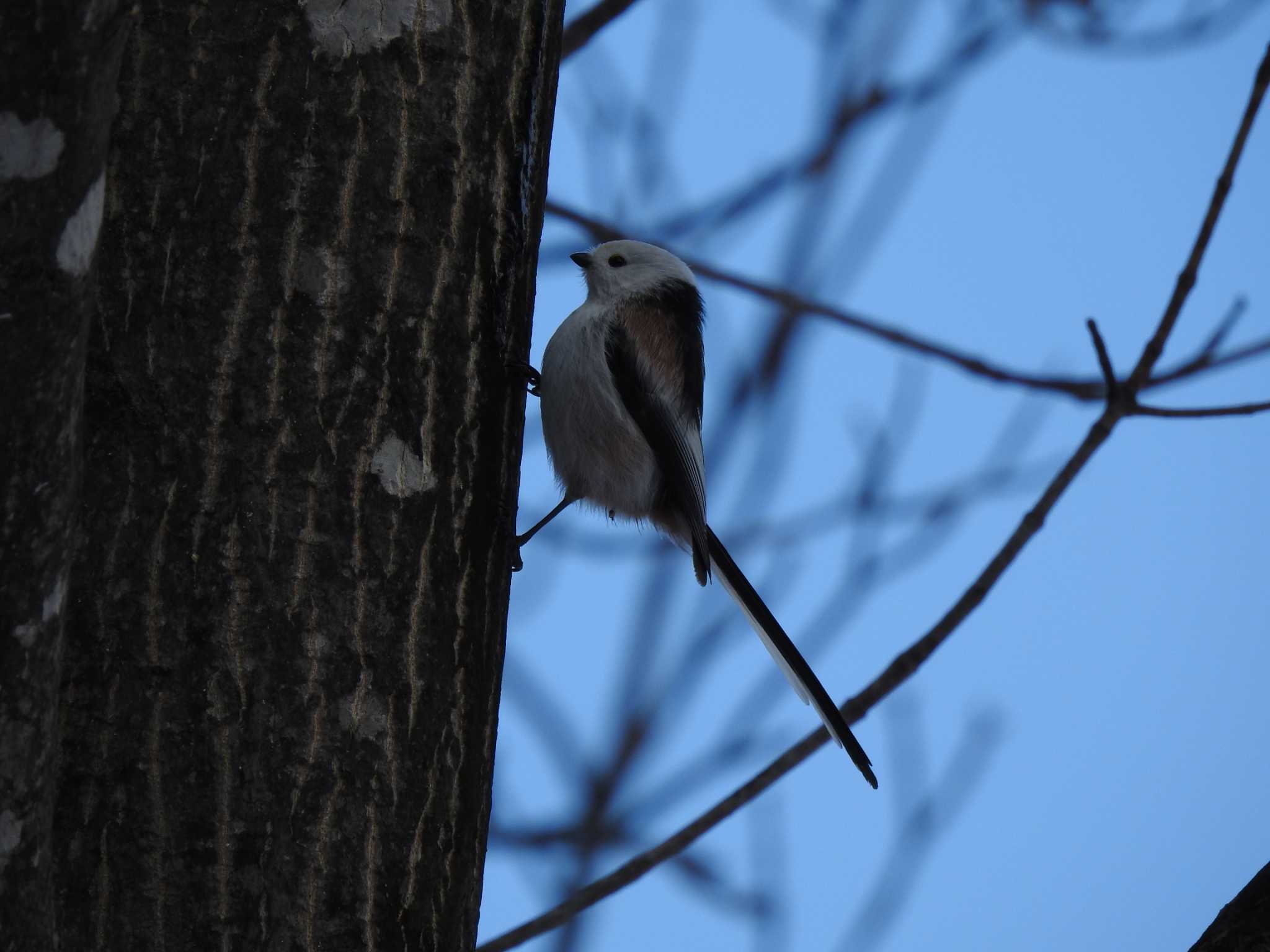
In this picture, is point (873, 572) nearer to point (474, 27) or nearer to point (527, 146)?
point (527, 146)

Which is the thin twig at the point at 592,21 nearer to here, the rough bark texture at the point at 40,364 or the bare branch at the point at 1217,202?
the bare branch at the point at 1217,202

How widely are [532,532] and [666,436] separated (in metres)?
0.56

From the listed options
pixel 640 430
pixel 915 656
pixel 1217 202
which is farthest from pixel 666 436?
pixel 1217 202

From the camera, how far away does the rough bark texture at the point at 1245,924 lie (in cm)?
127

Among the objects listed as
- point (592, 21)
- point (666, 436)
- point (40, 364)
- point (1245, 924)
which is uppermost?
point (592, 21)

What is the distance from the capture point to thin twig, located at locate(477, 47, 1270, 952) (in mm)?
1982

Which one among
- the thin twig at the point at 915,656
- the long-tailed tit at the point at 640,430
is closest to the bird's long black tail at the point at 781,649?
the long-tailed tit at the point at 640,430

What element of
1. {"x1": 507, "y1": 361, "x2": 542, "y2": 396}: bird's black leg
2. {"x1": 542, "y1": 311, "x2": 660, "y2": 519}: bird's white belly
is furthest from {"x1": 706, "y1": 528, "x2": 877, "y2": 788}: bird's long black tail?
{"x1": 507, "y1": 361, "x2": 542, "y2": 396}: bird's black leg

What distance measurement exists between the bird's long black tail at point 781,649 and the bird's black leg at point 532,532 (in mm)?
353

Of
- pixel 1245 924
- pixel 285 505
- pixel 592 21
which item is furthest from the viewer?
pixel 592 21

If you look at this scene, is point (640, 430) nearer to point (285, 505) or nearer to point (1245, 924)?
point (285, 505)

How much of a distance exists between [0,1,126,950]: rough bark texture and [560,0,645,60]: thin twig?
5.64ft

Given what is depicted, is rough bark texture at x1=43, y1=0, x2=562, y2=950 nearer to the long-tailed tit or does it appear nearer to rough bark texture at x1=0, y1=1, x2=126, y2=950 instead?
rough bark texture at x1=0, y1=1, x2=126, y2=950

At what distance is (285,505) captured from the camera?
5.32ft
